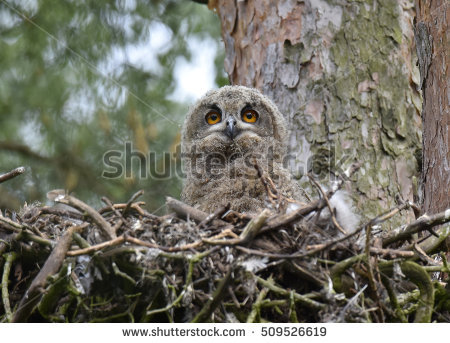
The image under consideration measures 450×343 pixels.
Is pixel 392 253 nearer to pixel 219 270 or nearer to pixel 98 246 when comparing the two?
pixel 219 270

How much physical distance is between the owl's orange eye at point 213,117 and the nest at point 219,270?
1920mm

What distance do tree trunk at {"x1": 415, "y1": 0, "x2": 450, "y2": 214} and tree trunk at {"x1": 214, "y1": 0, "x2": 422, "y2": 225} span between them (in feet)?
2.51

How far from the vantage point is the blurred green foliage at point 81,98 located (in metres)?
4.61

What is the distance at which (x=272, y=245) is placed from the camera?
229 centimetres

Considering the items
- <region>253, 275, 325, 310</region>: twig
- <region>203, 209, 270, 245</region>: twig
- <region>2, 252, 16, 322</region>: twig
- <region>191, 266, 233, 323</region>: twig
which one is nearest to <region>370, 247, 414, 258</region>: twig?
<region>253, 275, 325, 310</region>: twig

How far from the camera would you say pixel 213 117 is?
4.30 meters

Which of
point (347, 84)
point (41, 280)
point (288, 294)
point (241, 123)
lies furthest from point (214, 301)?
point (347, 84)

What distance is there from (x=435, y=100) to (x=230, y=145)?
1401mm

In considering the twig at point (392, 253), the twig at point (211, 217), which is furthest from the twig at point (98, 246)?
the twig at point (392, 253)

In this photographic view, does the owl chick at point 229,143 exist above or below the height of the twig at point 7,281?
above

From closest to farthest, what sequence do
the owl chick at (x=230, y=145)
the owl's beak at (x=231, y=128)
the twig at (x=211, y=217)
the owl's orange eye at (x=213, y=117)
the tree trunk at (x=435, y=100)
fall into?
the twig at (x=211, y=217)
the tree trunk at (x=435, y=100)
the owl chick at (x=230, y=145)
the owl's beak at (x=231, y=128)
the owl's orange eye at (x=213, y=117)

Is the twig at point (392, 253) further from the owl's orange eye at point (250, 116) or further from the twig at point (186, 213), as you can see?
the owl's orange eye at point (250, 116)

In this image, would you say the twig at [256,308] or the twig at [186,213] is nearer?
the twig at [256,308]

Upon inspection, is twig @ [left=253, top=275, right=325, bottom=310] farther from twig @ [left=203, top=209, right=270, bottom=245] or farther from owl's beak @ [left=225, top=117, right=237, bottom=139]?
owl's beak @ [left=225, top=117, right=237, bottom=139]
